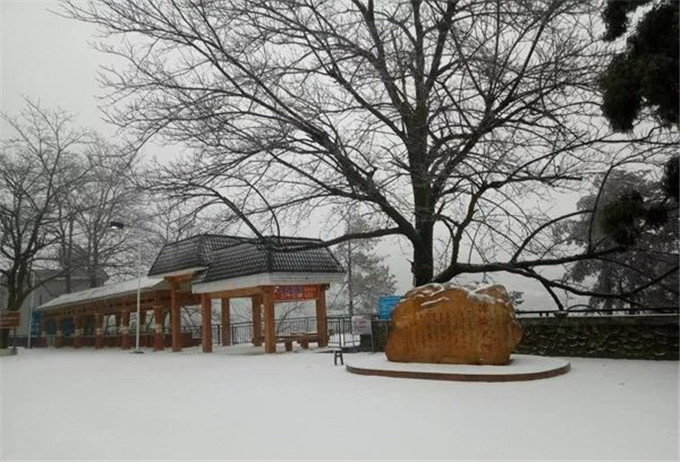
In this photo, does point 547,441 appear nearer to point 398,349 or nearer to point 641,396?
point 641,396

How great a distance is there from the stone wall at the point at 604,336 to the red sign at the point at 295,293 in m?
7.33

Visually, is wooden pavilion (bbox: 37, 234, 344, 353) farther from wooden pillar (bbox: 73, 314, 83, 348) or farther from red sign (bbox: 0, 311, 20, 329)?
wooden pillar (bbox: 73, 314, 83, 348)

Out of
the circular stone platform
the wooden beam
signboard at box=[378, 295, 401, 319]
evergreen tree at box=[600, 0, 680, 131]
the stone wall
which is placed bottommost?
the circular stone platform

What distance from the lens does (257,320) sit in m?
22.8

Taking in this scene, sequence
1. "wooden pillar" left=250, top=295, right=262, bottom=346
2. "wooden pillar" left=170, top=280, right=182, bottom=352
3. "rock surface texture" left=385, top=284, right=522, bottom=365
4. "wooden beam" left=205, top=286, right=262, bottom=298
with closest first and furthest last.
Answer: "rock surface texture" left=385, top=284, right=522, bottom=365 → "wooden beam" left=205, top=286, right=262, bottom=298 → "wooden pillar" left=170, top=280, right=182, bottom=352 → "wooden pillar" left=250, top=295, right=262, bottom=346

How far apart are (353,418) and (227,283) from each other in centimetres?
1238

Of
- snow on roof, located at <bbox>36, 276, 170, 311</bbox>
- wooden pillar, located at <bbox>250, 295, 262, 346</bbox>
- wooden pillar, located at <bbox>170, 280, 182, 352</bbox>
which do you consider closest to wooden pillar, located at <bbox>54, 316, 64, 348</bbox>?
snow on roof, located at <bbox>36, 276, 170, 311</bbox>

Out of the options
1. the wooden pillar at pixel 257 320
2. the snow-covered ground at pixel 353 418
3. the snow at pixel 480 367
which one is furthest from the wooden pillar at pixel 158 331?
the snow at pixel 480 367

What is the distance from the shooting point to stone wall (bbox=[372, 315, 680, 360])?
11344mm

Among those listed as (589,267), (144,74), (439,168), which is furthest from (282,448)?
(589,267)

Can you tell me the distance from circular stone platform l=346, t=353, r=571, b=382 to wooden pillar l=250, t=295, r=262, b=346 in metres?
11.2

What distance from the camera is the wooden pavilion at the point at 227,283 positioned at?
17594 mm

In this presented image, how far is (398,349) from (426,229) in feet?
12.3

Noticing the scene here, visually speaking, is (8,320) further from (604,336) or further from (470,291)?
(604,336)
